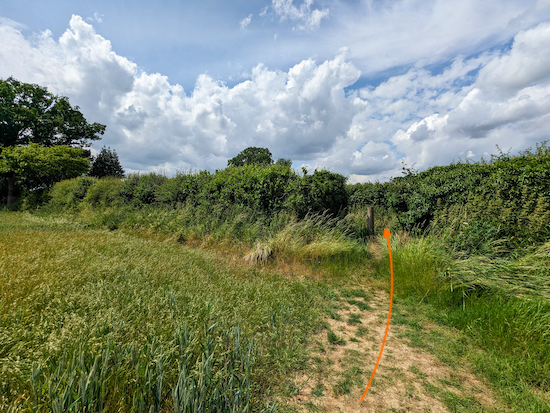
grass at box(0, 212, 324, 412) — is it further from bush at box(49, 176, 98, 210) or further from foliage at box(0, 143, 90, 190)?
foliage at box(0, 143, 90, 190)

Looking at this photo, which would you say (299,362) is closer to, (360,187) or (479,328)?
(479,328)

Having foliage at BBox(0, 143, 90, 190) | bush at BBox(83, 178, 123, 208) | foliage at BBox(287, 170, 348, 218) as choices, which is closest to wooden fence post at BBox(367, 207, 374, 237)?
foliage at BBox(287, 170, 348, 218)

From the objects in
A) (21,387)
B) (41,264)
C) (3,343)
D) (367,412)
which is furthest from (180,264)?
(367,412)

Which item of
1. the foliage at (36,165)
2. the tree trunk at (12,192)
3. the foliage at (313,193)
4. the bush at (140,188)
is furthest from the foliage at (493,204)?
the tree trunk at (12,192)

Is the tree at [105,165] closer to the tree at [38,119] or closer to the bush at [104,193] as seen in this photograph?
the tree at [38,119]

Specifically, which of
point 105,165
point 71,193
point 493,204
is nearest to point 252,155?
point 105,165

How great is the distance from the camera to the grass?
163 centimetres

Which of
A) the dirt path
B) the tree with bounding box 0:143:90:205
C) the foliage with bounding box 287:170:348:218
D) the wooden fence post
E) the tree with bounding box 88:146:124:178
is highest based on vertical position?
the tree with bounding box 88:146:124:178

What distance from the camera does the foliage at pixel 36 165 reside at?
58.0 feet

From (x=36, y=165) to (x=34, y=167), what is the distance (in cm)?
23

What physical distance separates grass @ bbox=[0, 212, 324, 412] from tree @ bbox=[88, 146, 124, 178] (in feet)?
114

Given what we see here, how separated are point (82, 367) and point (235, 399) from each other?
102 centimetres

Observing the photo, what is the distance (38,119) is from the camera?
84.2ft

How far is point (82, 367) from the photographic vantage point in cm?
160
